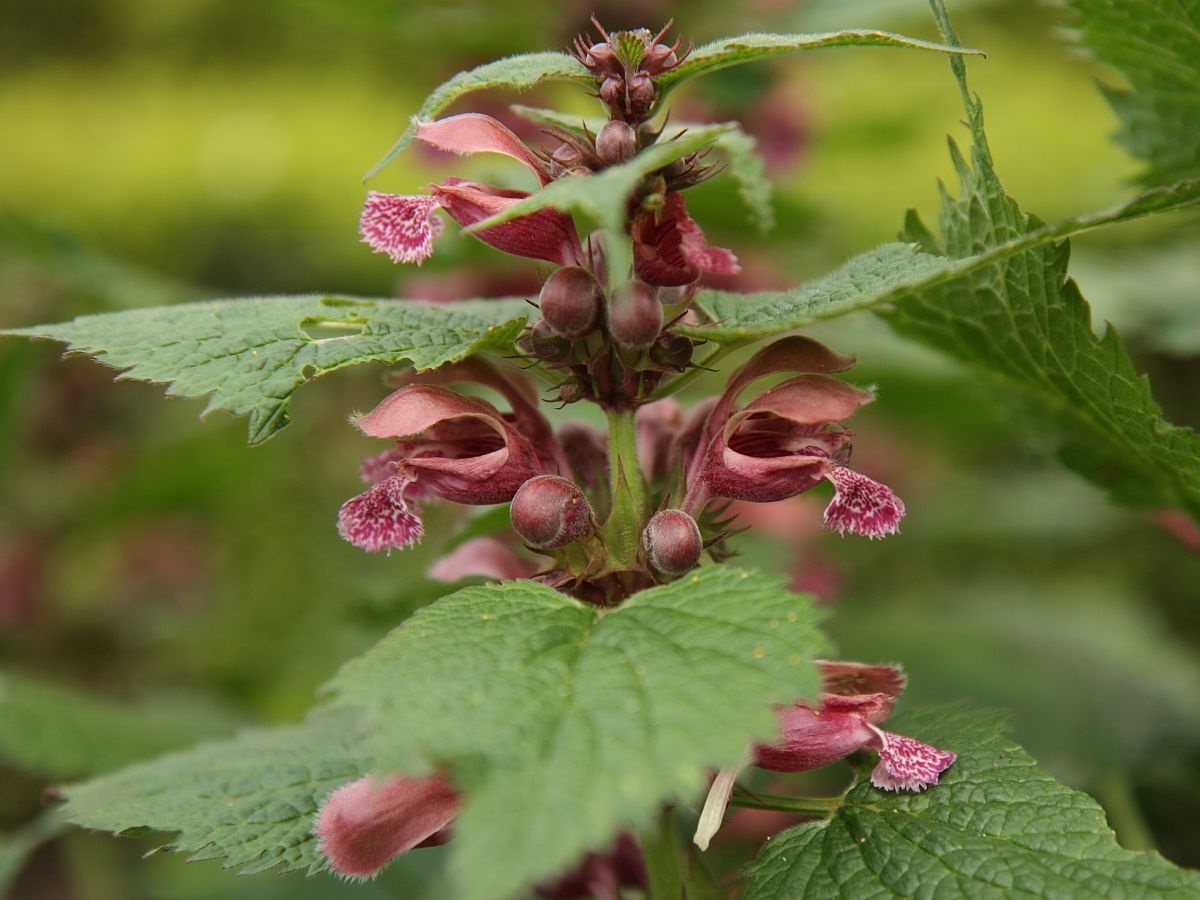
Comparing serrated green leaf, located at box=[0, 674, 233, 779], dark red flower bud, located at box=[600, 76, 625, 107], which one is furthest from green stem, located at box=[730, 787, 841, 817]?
serrated green leaf, located at box=[0, 674, 233, 779]

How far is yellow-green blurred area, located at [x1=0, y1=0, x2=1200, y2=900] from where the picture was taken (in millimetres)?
1851

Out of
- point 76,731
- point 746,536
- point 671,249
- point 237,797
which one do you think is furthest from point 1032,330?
point 76,731

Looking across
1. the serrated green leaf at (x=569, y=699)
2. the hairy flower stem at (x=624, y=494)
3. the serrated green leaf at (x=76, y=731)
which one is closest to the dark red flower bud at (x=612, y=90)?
the hairy flower stem at (x=624, y=494)

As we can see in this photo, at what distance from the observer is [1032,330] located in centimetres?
95

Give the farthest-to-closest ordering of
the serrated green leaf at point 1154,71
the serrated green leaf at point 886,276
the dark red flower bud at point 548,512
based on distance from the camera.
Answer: the serrated green leaf at point 1154,71
the dark red flower bud at point 548,512
the serrated green leaf at point 886,276

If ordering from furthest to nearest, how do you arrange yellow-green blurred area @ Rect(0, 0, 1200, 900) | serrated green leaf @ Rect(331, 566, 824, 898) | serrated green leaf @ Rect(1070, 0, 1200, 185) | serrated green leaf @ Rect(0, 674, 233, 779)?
yellow-green blurred area @ Rect(0, 0, 1200, 900)
serrated green leaf @ Rect(0, 674, 233, 779)
serrated green leaf @ Rect(1070, 0, 1200, 185)
serrated green leaf @ Rect(331, 566, 824, 898)

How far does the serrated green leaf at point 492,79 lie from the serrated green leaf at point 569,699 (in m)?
0.30

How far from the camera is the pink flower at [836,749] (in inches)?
33.0

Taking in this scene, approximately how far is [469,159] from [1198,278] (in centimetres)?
142

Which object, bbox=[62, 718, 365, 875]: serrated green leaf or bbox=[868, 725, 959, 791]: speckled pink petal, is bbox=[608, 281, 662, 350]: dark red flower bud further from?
bbox=[62, 718, 365, 875]: serrated green leaf

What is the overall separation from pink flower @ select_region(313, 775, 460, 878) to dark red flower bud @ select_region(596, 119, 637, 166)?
0.44 meters

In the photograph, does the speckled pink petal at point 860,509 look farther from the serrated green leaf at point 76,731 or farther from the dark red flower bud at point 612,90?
the serrated green leaf at point 76,731

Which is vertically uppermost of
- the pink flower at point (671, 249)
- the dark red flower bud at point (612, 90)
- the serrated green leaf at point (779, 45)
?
the serrated green leaf at point (779, 45)

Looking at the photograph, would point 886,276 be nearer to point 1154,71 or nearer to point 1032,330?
point 1032,330
